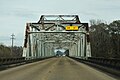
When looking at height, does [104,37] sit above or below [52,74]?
above

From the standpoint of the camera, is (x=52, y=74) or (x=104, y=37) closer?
(x=52, y=74)

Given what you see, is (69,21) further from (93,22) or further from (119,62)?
(93,22)

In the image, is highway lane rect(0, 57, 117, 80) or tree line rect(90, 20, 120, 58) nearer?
highway lane rect(0, 57, 117, 80)

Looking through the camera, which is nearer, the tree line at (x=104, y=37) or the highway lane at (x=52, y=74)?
the highway lane at (x=52, y=74)

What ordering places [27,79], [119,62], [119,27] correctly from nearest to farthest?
[27,79], [119,62], [119,27]

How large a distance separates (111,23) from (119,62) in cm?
9044

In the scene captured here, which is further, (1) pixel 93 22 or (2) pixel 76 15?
(1) pixel 93 22

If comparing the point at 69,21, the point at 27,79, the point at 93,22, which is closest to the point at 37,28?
the point at 69,21

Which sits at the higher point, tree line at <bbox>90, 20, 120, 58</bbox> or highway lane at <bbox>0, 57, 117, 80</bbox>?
tree line at <bbox>90, 20, 120, 58</bbox>

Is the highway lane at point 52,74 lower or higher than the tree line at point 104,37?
lower

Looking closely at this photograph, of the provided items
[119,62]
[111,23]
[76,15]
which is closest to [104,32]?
[111,23]

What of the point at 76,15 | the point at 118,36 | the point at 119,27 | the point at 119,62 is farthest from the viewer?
the point at 119,27

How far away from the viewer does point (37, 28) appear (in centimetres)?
6406

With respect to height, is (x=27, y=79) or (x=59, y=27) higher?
(x=59, y=27)
